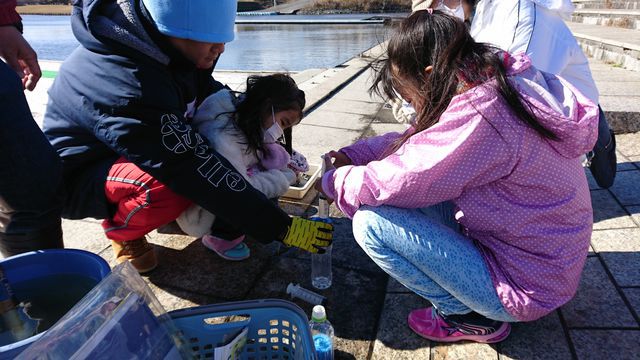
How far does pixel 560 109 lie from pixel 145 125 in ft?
5.03

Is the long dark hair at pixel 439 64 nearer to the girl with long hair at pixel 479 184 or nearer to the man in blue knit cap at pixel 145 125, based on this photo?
the girl with long hair at pixel 479 184

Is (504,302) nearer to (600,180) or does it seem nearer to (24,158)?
(600,180)

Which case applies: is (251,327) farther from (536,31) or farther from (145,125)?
(536,31)

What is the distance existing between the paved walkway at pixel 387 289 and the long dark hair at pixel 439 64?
2.72 feet

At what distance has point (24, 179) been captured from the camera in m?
1.74

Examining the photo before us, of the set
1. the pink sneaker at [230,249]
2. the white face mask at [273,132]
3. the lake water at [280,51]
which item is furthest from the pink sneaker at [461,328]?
the lake water at [280,51]

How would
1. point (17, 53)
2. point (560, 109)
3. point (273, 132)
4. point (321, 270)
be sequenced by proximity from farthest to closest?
point (273, 132) < point (321, 270) < point (17, 53) < point (560, 109)

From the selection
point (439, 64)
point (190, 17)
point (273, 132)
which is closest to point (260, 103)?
point (273, 132)

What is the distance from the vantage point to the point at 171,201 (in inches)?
82.4

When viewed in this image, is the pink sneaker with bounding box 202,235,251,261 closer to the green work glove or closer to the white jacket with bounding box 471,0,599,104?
the green work glove

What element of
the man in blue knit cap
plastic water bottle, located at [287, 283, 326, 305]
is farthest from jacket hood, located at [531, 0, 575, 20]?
plastic water bottle, located at [287, 283, 326, 305]

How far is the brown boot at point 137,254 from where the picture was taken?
2186 mm

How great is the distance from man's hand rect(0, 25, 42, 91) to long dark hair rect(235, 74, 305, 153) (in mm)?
972

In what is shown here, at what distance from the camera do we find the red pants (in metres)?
2.03
